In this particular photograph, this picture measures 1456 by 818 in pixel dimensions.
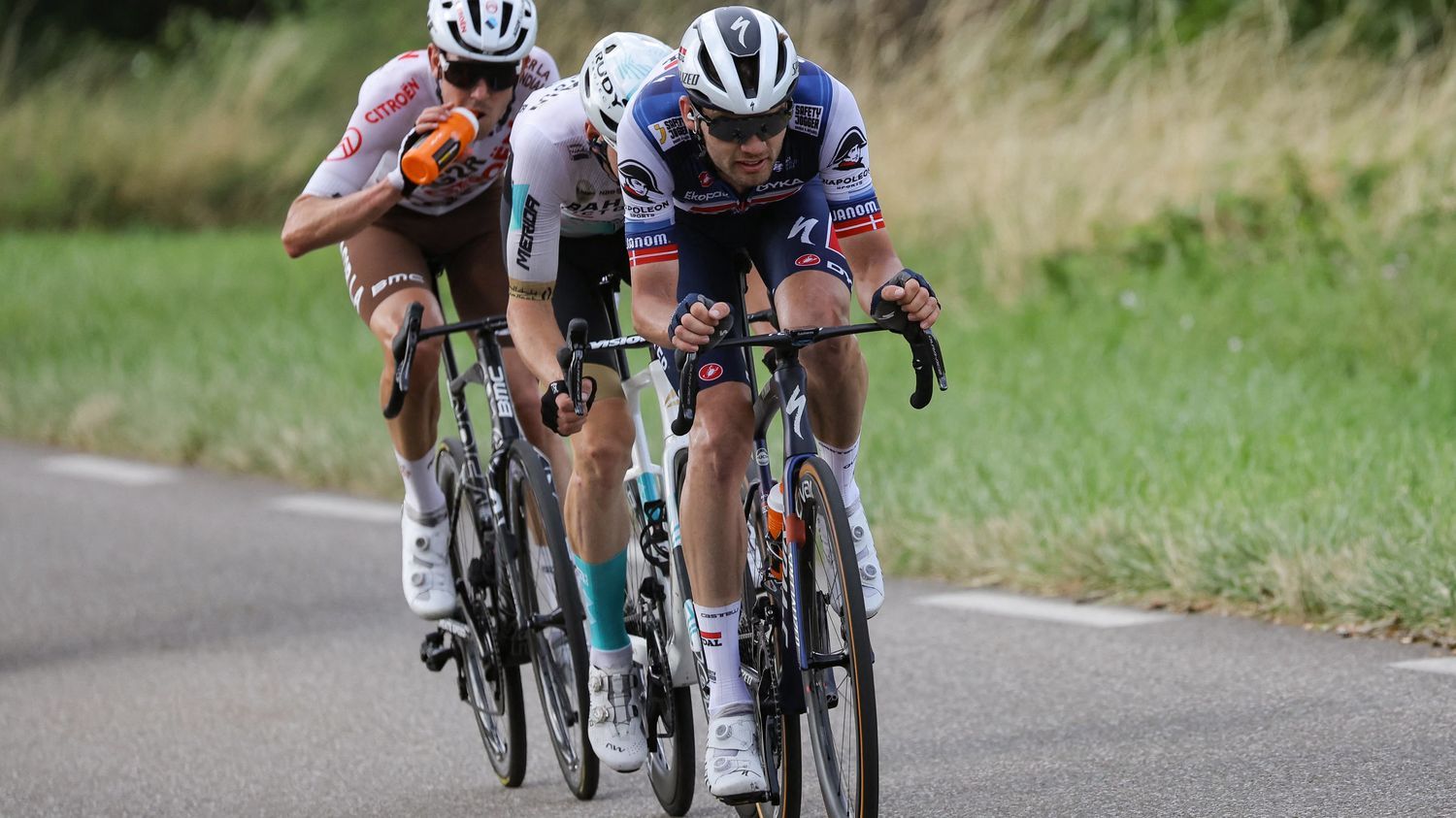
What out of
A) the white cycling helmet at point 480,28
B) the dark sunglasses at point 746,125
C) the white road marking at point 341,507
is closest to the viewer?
the dark sunglasses at point 746,125

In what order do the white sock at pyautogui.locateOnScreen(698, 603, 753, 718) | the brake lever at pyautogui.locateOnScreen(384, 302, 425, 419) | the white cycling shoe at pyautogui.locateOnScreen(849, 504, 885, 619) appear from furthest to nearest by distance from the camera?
1. the brake lever at pyautogui.locateOnScreen(384, 302, 425, 419)
2. the white cycling shoe at pyautogui.locateOnScreen(849, 504, 885, 619)
3. the white sock at pyautogui.locateOnScreen(698, 603, 753, 718)

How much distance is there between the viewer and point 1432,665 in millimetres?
5773

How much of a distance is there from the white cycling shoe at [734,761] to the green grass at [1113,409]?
2.58 m

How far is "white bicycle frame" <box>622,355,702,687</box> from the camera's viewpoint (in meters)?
4.97

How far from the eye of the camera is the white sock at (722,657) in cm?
458

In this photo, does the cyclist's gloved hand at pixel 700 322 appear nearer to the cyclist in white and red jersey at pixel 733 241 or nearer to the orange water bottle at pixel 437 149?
the cyclist in white and red jersey at pixel 733 241

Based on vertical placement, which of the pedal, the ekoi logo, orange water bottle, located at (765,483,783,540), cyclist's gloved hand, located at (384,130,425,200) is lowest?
the pedal

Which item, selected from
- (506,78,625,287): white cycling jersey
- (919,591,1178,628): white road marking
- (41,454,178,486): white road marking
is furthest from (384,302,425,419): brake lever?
(41,454,178,486): white road marking

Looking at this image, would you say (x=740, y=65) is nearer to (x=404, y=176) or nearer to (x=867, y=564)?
(x=867, y=564)

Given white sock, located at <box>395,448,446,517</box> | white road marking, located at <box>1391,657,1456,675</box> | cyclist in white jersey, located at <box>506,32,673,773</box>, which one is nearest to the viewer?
cyclist in white jersey, located at <box>506,32,673,773</box>

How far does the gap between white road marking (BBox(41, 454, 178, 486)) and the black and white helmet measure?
7.35 meters

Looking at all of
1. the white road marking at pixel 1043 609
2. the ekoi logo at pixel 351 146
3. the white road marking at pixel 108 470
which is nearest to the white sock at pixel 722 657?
the ekoi logo at pixel 351 146

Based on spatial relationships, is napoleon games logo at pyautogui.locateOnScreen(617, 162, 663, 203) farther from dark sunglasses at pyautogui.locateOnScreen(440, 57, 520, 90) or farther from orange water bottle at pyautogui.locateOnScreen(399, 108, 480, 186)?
dark sunglasses at pyautogui.locateOnScreen(440, 57, 520, 90)

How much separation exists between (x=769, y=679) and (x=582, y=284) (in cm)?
140
